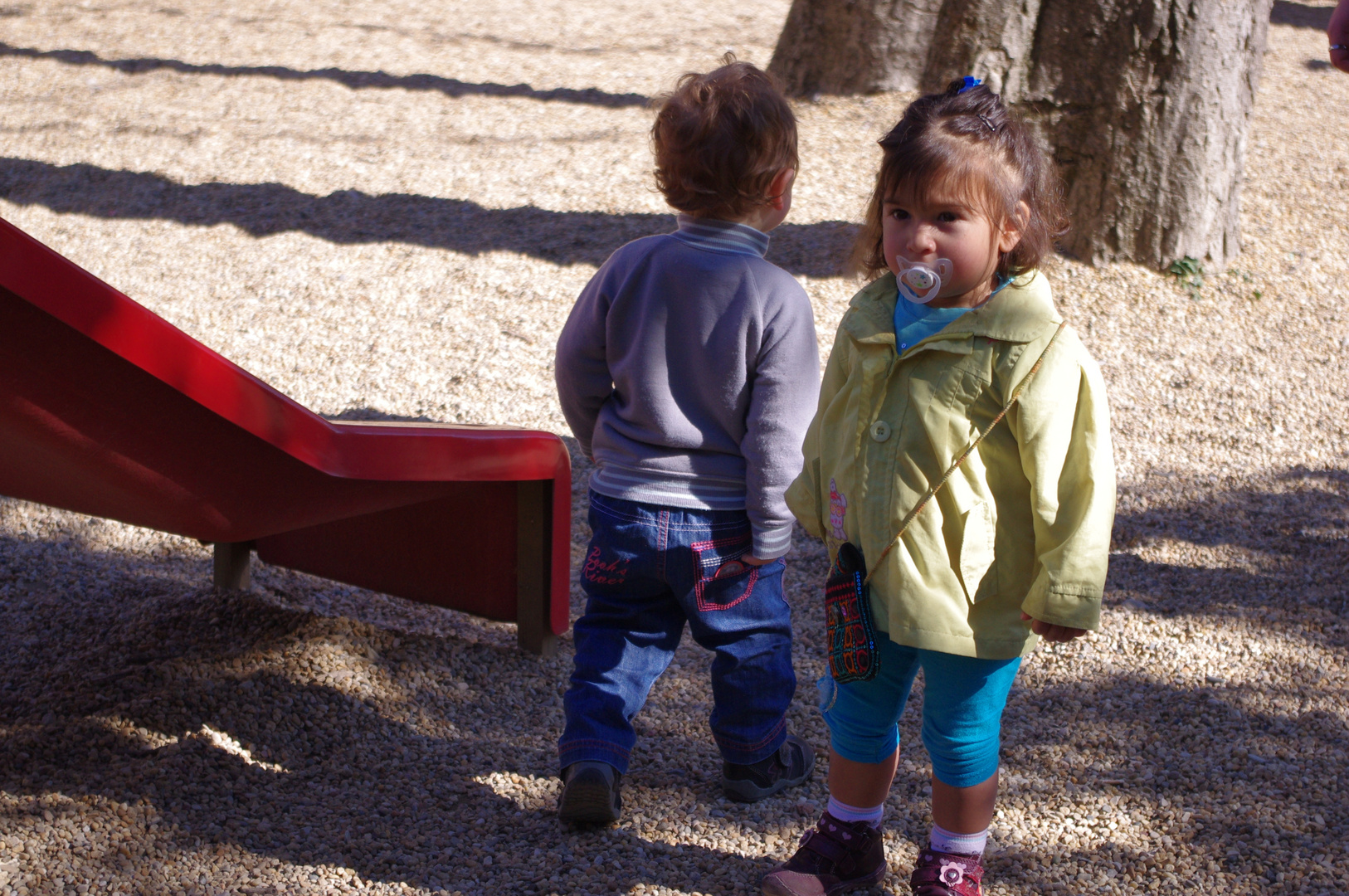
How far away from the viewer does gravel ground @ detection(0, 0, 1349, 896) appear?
226 cm

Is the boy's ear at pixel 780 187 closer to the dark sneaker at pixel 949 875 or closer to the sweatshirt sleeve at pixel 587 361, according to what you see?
the sweatshirt sleeve at pixel 587 361

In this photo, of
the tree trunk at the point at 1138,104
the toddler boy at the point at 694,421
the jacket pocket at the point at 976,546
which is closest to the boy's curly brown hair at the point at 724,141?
the toddler boy at the point at 694,421

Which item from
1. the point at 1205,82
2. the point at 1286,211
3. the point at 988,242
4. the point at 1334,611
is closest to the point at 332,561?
the point at 988,242

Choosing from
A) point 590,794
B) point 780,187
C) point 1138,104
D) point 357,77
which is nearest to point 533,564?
point 590,794

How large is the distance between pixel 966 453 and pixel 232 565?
86.6 inches

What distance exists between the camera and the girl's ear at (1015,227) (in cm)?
178

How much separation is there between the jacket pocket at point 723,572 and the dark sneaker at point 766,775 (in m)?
0.41

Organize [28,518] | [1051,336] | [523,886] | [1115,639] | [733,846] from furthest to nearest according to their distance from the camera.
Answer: [28,518]
[1115,639]
[733,846]
[523,886]
[1051,336]

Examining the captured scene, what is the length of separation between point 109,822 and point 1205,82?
15.8 ft

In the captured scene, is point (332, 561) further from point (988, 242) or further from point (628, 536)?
point (988, 242)

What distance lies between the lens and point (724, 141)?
204 cm

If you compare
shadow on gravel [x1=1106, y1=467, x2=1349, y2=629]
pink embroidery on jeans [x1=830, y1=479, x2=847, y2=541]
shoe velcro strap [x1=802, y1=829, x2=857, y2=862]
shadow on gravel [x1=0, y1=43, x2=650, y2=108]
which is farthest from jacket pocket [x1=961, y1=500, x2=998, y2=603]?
shadow on gravel [x1=0, y1=43, x2=650, y2=108]

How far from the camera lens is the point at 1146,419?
4.34m

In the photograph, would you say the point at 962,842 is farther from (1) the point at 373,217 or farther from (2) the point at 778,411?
(1) the point at 373,217
